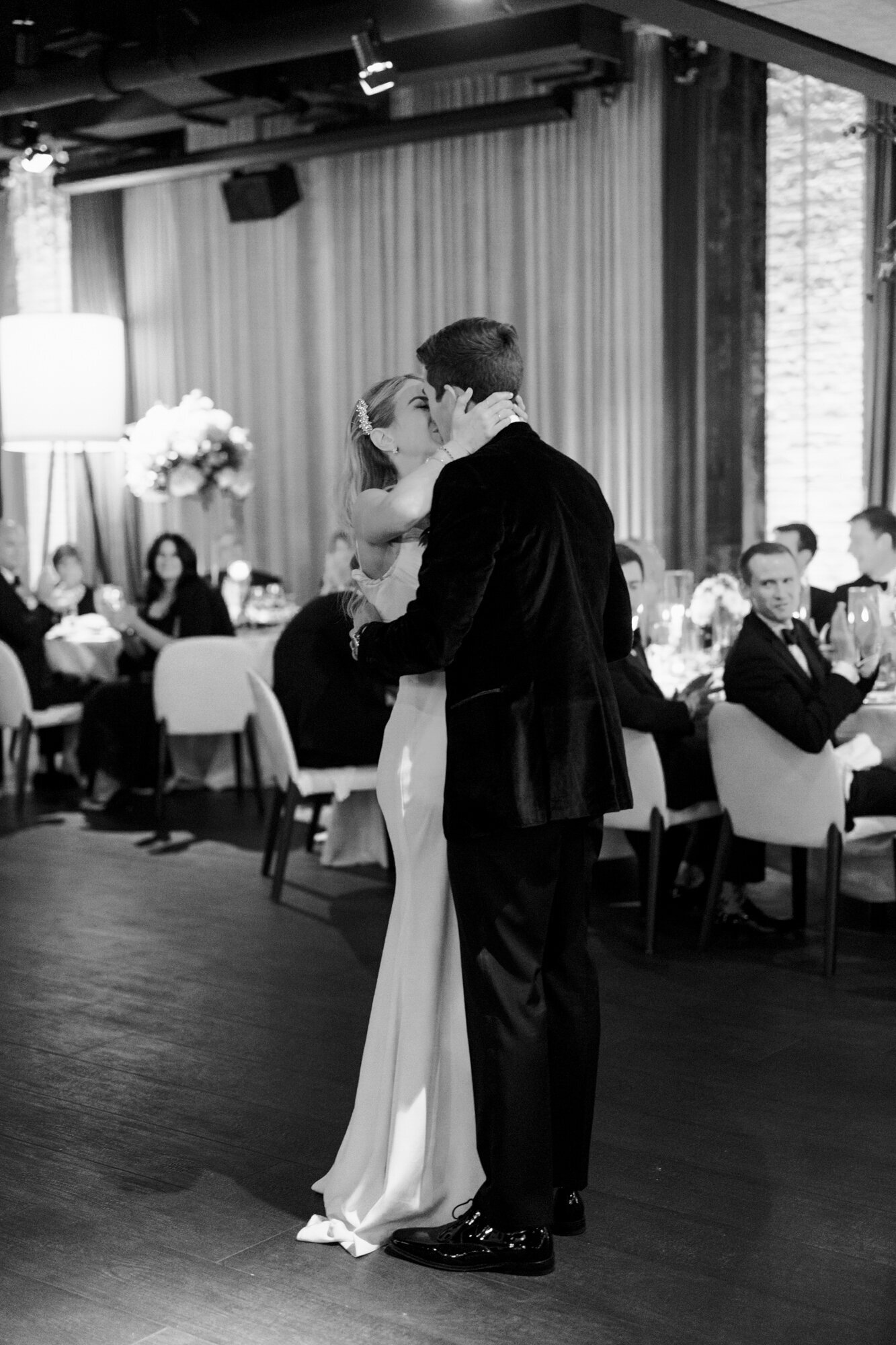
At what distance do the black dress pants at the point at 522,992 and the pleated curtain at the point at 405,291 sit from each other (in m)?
6.29

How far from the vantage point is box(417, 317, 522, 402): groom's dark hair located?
287 cm

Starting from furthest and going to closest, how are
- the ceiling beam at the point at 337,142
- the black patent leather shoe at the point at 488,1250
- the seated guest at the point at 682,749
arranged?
the ceiling beam at the point at 337,142
the seated guest at the point at 682,749
the black patent leather shoe at the point at 488,1250

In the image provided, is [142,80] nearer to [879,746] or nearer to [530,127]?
[530,127]

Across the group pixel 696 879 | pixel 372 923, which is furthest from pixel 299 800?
pixel 696 879

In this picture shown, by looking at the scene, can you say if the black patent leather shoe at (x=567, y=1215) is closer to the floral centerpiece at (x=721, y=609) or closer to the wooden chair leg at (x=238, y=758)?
the floral centerpiece at (x=721, y=609)

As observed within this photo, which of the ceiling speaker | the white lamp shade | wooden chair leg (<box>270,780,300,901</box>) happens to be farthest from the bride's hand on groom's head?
the ceiling speaker

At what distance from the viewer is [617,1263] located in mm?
3043

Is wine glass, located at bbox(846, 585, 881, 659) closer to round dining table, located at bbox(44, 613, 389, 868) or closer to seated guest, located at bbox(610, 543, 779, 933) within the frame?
seated guest, located at bbox(610, 543, 779, 933)

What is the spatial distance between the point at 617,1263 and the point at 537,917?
2.21ft

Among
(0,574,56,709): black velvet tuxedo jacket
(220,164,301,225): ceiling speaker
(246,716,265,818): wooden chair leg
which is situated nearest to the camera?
(246,716,265,818): wooden chair leg

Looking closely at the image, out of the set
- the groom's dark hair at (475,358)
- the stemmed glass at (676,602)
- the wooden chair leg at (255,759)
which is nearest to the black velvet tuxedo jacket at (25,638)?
the wooden chair leg at (255,759)

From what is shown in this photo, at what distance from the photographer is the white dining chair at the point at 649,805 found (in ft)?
16.8

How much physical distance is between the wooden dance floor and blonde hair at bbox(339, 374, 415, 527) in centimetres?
141

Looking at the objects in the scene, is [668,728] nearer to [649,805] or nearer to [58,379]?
[649,805]
